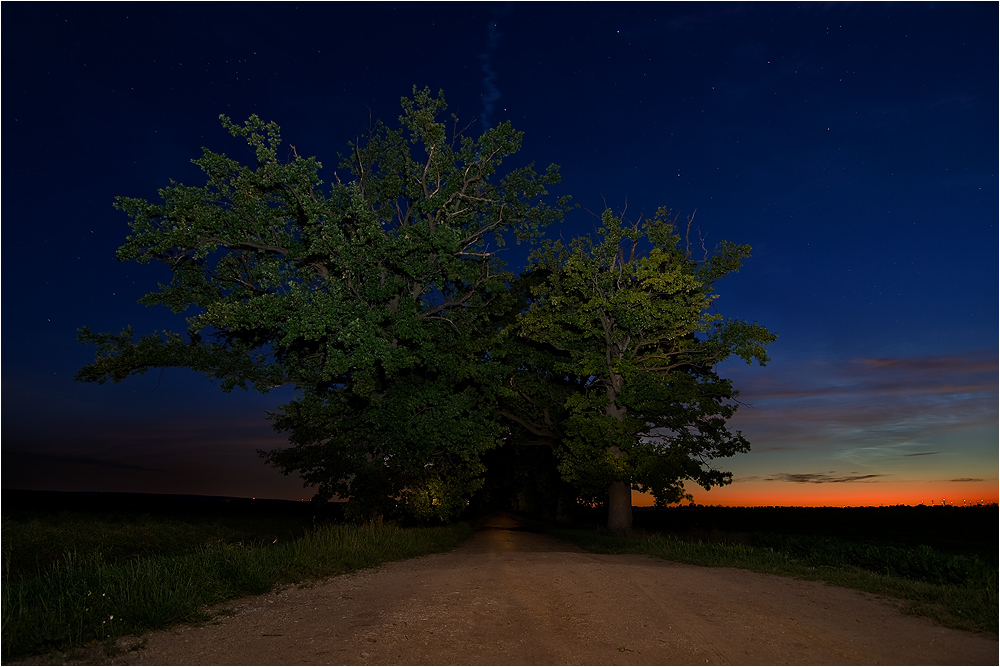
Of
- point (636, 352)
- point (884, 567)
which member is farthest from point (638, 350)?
point (884, 567)

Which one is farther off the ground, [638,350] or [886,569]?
[638,350]

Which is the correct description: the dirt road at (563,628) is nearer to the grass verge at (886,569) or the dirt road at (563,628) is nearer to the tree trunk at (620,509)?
the grass verge at (886,569)

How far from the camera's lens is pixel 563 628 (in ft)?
22.5

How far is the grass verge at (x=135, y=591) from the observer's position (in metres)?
5.79

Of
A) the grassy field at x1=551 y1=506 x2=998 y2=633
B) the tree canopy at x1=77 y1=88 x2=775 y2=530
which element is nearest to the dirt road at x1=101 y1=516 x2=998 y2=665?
the grassy field at x1=551 y1=506 x2=998 y2=633

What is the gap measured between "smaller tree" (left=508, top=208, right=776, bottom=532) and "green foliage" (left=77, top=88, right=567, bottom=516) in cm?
286

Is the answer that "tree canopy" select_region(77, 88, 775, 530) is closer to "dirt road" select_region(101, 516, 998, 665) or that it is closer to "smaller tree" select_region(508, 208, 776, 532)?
"smaller tree" select_region(508, 208, 776, 532)

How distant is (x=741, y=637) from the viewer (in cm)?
654

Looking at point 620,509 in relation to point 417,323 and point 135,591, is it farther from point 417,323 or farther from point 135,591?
point 135,591

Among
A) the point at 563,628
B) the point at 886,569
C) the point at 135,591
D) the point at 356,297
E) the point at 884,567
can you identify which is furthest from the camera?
the point at 356,297

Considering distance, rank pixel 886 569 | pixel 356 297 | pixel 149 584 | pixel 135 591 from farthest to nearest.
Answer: pixel 356 297 → pixel 886 569 → pixel 149 584 → pixel 135 591

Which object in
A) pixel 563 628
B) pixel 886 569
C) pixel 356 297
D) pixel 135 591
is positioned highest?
pixel 356 297

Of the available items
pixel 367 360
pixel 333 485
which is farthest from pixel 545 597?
pixel 333 485

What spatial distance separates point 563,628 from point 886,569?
32.1 feet
